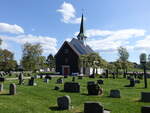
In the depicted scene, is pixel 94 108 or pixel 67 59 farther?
pixel 67 59

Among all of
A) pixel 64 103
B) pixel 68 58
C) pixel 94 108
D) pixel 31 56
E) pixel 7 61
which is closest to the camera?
pixel 94 108

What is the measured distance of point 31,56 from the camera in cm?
7206

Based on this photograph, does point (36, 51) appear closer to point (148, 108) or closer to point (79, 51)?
point (79, 51)

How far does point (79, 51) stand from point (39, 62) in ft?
47.9

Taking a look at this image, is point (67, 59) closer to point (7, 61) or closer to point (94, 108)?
point (7, 61)

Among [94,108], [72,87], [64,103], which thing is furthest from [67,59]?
[94,108]

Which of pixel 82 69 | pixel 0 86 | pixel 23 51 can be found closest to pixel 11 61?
pixel 23 51

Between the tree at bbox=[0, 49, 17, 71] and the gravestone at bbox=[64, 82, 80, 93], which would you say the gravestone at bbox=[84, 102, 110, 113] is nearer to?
the gravestone at bbox=[64, 82, 80, 93]

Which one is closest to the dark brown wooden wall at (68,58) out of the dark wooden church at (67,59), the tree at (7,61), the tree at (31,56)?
the dark wooden church at (67,59)

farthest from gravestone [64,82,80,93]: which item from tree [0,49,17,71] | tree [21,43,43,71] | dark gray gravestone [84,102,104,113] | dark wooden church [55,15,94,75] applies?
tree [0,49,17,71]

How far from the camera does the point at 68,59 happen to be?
63688 mm

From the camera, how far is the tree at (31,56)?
71.1 metres

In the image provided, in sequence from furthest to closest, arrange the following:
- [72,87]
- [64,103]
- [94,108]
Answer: [72,87], [64,103], [94,108]

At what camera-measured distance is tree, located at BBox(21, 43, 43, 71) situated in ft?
233
